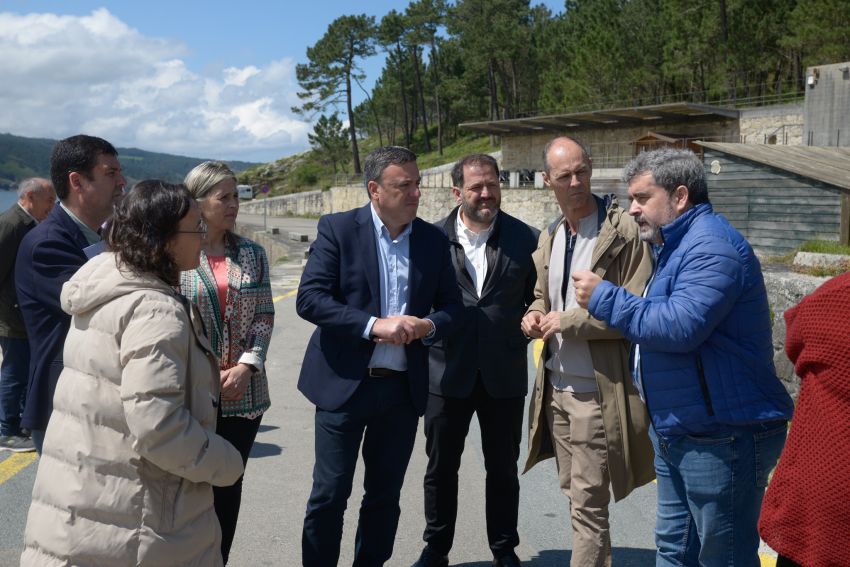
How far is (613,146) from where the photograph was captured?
46.7 meters

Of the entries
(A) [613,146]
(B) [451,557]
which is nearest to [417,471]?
(B) [451,557]

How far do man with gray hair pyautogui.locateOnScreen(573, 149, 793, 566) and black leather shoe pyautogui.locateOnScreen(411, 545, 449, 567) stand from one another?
1.51 meters

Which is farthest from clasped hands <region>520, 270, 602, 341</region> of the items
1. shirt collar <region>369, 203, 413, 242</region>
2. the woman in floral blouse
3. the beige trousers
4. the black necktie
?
the woman in floral blouse

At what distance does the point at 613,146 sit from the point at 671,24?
7.52 metres

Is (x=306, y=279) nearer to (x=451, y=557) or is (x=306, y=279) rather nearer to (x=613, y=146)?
(x=451, y=557)

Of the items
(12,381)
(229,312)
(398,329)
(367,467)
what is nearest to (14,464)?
(12,381)

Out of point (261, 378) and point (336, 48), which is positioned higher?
point (336, 48)

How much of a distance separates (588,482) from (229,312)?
185 centimetres

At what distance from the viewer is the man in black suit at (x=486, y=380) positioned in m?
4.09

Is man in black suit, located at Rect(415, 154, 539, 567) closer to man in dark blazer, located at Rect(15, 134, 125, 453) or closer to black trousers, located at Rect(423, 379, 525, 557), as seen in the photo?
black trousers, located at Rect(423, 379, 525, 557)

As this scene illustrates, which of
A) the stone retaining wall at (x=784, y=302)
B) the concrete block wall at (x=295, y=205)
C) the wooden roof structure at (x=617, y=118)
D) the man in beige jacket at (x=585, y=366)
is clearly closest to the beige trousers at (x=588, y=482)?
the man in beige jacket at (x=585, y=366)

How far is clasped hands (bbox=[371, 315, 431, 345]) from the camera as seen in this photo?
3.39 meters

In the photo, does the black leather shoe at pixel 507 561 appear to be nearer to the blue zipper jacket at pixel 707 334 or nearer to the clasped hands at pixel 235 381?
the blue zipper jacket at pixel 707 334

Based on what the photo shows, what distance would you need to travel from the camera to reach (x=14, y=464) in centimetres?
552
